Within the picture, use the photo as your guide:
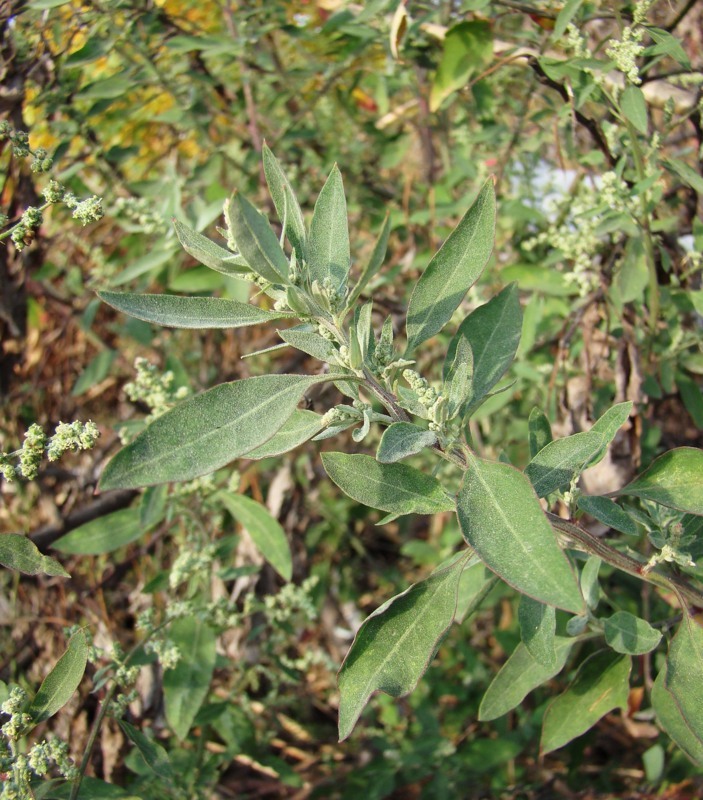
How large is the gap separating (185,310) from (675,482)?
0.79m

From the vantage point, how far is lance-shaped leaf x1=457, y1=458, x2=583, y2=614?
3.08 feet

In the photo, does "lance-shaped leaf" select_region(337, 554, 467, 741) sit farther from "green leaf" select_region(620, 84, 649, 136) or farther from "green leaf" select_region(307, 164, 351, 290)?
"green leaf" select_region(620, 84, 649, 136)

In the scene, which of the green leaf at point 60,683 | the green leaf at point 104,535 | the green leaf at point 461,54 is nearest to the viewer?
the green leaf at point 60,683

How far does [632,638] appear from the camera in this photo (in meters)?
1.36

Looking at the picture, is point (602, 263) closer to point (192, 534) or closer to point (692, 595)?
point (692, 595)

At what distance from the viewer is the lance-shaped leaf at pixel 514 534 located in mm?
938

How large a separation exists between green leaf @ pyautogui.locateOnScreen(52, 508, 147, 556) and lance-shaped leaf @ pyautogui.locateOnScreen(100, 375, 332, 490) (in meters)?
0.83

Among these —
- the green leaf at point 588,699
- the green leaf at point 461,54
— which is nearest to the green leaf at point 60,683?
the green leaf at point 588,699

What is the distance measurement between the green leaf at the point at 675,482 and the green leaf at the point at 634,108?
758 millimetres

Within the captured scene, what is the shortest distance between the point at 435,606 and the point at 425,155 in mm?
1991

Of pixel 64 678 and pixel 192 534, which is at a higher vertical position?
pixel 64 678

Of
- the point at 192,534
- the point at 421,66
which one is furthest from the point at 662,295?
the point at 192,534

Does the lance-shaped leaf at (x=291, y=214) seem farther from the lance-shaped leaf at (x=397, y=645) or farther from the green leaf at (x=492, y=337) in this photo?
the lance-shaped leaf at (x=397, y=645)

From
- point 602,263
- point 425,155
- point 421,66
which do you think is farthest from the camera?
point 425,155
